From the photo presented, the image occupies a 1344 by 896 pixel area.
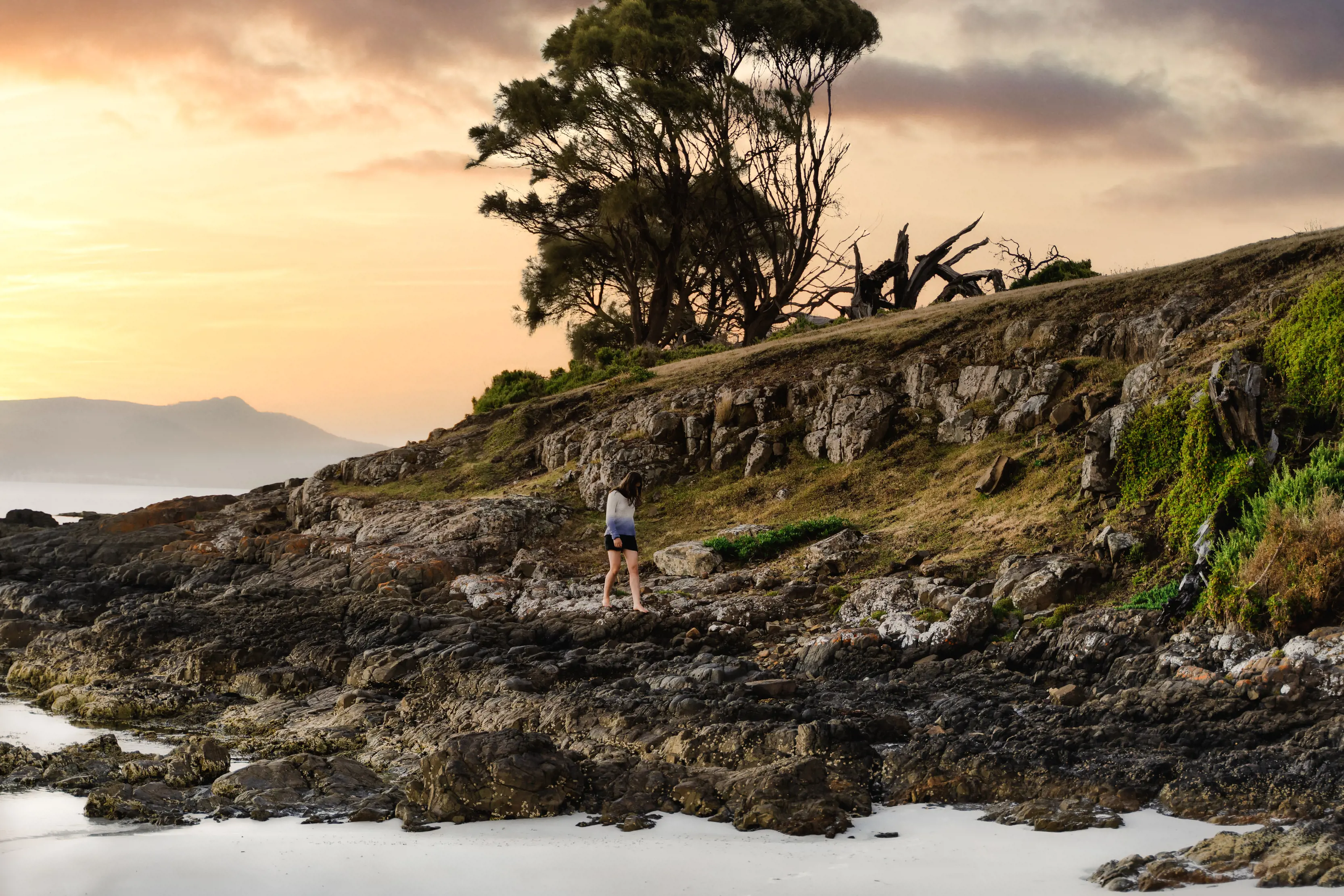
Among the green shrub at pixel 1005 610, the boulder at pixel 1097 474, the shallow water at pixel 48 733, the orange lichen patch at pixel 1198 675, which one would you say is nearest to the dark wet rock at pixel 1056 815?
the orange lichen patch at pixel 1198 675

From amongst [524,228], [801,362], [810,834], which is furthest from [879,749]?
[524,228]

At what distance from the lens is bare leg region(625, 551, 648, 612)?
12.6 meters

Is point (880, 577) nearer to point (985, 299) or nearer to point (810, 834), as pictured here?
point (810, 834)

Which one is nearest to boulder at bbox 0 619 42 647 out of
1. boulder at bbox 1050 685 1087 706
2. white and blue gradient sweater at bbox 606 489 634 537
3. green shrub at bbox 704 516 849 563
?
white and blue gradient sweater at bbox 606 489 634 537

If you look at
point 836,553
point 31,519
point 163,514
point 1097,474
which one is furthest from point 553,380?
point 1097,474

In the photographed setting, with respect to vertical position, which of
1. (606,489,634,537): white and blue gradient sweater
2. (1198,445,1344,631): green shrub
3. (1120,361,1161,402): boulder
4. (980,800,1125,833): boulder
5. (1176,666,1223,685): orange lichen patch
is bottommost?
(980,800,1125,833): boulder

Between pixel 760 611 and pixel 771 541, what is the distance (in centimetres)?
311

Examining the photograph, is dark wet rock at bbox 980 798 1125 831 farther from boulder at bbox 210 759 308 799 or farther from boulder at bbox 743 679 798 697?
boulder at bbox 210 759 308 799

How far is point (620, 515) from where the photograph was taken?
12.9m

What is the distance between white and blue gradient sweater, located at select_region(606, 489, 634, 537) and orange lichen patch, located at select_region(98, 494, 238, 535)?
1380cm

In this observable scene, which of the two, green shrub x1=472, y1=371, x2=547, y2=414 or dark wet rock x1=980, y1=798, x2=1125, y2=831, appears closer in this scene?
dark wet rock x1=980, y1=798, x2=1125, y2=831

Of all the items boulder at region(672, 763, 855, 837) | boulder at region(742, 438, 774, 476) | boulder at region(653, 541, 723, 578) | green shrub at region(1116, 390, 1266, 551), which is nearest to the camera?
boulder at region(672, 763, 855, 837)

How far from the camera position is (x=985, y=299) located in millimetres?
22609

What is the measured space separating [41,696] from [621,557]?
8673 mm
